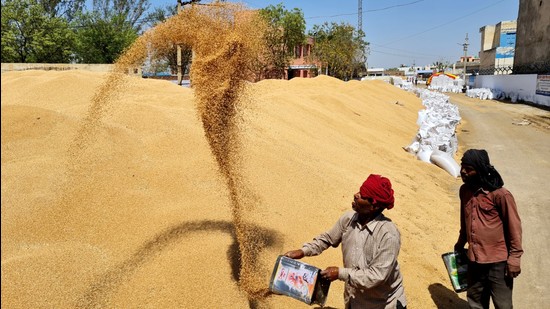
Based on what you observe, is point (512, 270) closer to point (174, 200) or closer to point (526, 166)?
point (174, 200)

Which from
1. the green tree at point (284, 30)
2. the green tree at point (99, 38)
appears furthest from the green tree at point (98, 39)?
the green tree at point (284, 30)

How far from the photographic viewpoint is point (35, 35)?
21031 millimetres

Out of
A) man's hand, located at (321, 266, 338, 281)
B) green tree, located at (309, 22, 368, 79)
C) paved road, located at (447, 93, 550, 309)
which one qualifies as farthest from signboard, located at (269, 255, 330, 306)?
green tree, located at (309, 22, 368, 79)

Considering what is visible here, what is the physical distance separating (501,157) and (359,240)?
30.8 ft

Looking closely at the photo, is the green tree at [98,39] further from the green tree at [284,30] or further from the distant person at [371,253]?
the distant person at [371,253]

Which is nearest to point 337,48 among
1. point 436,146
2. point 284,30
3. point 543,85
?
point 284,30

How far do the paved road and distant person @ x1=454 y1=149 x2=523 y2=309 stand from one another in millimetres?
1124

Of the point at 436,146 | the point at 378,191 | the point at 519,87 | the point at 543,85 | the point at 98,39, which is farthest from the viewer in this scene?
the point at 519,87

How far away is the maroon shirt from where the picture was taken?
2.95 metres

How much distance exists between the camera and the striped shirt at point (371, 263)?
2.38 meters

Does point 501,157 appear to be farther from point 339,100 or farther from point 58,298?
point 58,298

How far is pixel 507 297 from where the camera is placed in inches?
120

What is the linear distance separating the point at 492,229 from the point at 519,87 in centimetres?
2717

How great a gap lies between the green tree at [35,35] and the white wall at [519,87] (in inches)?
1014
